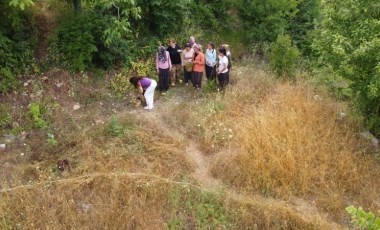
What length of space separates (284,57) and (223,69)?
7.08 ft

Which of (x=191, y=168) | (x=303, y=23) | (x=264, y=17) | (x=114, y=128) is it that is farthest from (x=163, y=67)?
(x=303, y=23)

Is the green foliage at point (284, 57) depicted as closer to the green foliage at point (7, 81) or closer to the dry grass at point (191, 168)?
the dry grass at point (191, 168)

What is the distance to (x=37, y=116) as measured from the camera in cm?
966

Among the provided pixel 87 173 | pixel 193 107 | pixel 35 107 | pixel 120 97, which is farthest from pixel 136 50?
pixel 87 173

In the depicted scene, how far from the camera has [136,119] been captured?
10.0 metres

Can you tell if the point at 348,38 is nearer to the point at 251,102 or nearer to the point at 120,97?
the point at 251,102

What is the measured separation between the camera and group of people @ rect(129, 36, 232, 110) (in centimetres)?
1071

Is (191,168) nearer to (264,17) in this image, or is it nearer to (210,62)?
(210,62)

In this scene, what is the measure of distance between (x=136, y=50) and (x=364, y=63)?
5.78m

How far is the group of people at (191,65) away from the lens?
35.1 ft

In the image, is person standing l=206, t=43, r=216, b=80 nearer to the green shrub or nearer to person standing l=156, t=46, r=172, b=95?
person standing l=156, t=46, r=172, b=95

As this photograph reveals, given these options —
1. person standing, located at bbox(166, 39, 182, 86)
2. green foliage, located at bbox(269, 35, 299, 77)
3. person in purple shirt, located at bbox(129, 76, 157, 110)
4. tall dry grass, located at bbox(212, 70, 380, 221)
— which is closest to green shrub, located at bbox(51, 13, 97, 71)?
person in purple shirt, located at bbox(129, 76, 157, 110)

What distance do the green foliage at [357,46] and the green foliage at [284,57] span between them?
5.89ft

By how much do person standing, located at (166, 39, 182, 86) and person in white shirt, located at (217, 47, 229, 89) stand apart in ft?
3.51
